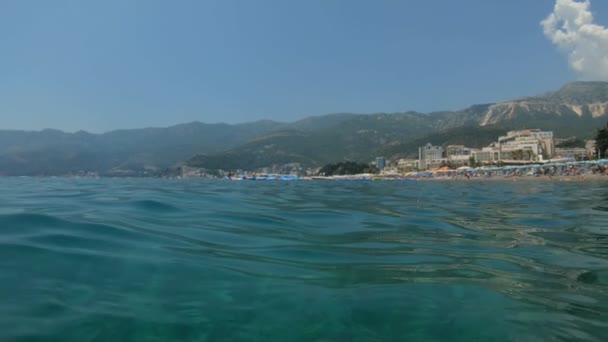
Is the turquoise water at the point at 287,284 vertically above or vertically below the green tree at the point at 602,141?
below

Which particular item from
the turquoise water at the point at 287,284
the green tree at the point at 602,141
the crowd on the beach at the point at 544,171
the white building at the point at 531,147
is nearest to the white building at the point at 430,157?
the white building at the point at 531,147

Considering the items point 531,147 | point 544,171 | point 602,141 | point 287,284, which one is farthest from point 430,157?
point 287,284

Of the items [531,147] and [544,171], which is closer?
[544,171]

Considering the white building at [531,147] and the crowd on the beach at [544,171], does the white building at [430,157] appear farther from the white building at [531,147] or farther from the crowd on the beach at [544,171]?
the crowd on the beach at [544,171]

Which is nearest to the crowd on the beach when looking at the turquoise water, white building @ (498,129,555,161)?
white building @ (498,129,555,161)

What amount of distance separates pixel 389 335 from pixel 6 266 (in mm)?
4055

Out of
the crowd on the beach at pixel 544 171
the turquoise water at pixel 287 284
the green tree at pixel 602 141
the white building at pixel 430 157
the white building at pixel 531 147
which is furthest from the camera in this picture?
the white building at pixel 430 157

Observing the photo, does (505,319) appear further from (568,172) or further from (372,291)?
(568,172)

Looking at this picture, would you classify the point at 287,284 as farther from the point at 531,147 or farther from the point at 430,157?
the point at 430,157

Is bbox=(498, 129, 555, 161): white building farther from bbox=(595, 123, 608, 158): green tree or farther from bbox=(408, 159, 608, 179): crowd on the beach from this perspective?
bbox=(595, 123, 608, 158): green tree

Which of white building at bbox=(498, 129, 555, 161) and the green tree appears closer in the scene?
the green tree

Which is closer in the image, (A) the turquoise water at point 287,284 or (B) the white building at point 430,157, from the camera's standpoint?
(A) the turquoise water at point 287,284

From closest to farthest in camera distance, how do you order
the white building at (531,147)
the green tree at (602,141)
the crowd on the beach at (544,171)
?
1. the crowd on the beach at (544,171)
2. the green tree at (602,141)
3. the white building at (531,147)

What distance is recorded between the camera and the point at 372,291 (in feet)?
12.8
